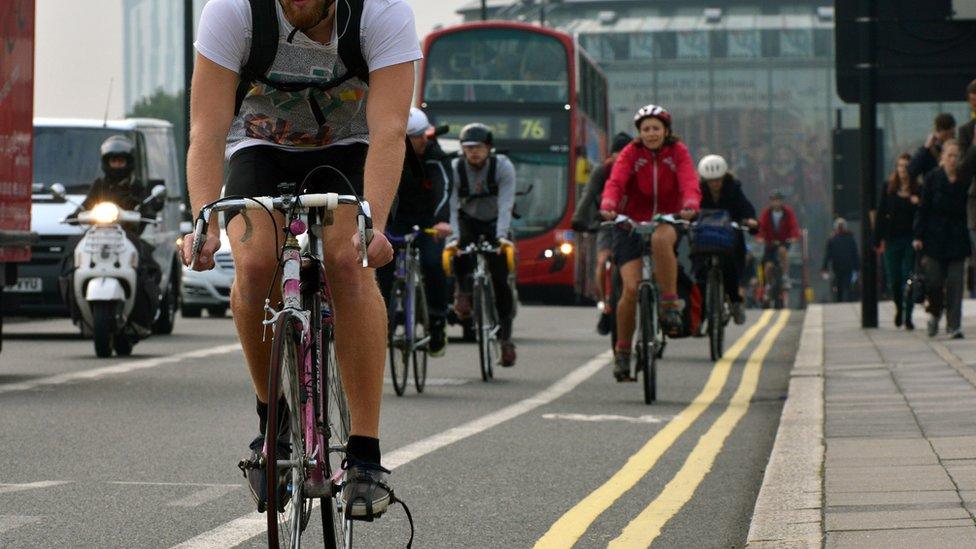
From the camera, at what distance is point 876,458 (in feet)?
25.6

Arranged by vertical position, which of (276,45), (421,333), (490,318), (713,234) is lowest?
(421,333)

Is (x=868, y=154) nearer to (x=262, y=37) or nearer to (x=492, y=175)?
(x=492, y=175)

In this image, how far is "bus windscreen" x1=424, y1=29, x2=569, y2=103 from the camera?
2838cm

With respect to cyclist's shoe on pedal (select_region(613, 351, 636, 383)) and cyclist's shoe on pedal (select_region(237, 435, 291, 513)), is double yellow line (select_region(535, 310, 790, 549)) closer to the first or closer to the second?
cyclist's shoe on pedal (select_region(613, 351, 636, 383))

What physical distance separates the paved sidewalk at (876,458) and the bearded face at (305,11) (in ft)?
6.59

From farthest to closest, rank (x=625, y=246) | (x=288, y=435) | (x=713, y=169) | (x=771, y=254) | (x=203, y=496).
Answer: (x=771, y=254) < (x=713, y=169) < (x=625, y=246) < (x=203, y=496) < (x=288, y=435)

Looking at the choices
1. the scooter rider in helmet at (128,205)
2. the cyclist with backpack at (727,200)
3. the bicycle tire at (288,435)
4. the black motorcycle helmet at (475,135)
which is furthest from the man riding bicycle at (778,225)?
the bicycle tire at (288,435)

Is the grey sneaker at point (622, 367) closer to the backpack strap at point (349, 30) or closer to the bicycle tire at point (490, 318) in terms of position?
the bicycle tire at point (490, 318)

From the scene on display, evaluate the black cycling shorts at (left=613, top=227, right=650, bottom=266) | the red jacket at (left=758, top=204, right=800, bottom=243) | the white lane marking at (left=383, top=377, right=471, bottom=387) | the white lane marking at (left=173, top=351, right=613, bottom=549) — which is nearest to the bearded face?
the white lane marking at (left=173, top=351, right=613, bottom=549)

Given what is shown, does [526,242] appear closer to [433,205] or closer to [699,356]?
[699,356]

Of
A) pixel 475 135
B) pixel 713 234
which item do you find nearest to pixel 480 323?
pixel 475 135

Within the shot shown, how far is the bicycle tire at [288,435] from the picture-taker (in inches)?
181

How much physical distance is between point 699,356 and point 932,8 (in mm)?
4445

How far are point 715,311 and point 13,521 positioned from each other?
9.86m
